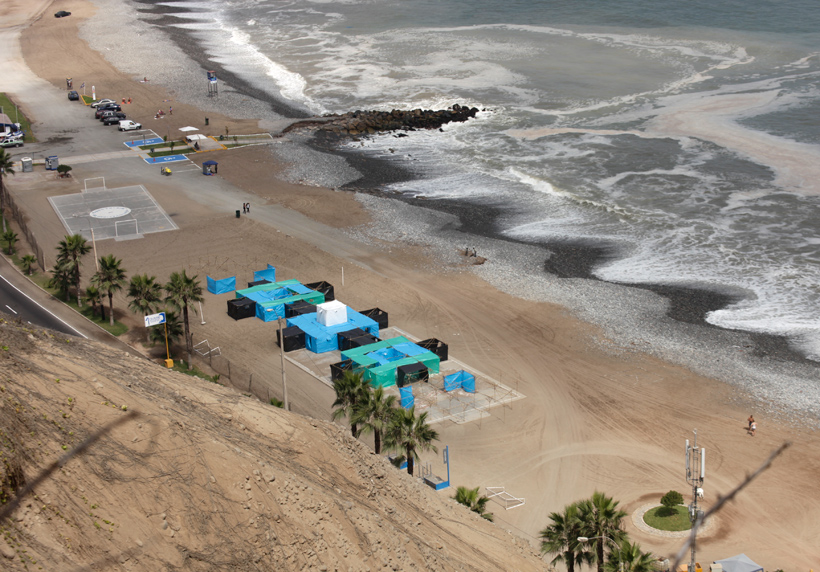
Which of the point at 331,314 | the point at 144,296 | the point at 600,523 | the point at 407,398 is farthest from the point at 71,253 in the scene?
the point at 600,523

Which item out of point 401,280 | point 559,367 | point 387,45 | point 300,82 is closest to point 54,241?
point 401,280

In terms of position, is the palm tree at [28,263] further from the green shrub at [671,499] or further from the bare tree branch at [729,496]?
the bare tree branch at [729,496]

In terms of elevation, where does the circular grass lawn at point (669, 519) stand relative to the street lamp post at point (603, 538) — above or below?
below

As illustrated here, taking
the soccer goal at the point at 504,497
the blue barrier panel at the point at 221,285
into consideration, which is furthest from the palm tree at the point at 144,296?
the soccer goal at the point at 504,497

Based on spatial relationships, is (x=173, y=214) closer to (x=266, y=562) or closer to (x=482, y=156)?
(x=482, y=156)

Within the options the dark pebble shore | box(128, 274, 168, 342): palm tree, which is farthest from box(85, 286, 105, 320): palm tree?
the dark pebble shore

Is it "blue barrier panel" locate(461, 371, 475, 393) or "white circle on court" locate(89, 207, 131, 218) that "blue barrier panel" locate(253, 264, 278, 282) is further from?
"white circle on court" locate(89, 207, 131, 218)
